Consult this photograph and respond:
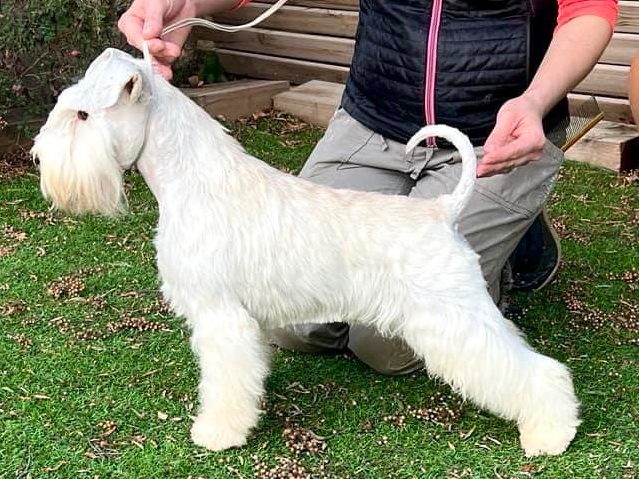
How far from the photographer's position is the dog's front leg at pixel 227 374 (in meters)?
2.89

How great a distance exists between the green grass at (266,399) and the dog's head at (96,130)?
84 cm

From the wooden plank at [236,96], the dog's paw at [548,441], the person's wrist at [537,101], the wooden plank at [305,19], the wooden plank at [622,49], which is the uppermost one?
the person's wrist at [537,101]

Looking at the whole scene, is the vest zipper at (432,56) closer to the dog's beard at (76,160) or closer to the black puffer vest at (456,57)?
the black puffer vest at (456,57)

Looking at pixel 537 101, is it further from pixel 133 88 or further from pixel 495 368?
pixel 133 88

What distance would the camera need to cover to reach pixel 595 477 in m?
2.84

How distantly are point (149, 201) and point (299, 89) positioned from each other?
245cm

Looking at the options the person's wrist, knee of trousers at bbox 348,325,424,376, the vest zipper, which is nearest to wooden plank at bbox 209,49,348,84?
the vest zipper

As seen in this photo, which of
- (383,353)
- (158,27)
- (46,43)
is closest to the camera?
(158,27)

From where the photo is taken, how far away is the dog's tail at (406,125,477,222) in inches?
109

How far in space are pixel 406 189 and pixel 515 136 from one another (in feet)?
2.79

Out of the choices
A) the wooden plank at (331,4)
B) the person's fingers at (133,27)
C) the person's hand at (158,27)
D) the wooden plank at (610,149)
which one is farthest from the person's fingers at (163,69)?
the wooden plank at (331,4)

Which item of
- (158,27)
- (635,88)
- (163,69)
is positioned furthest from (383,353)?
(635,88)

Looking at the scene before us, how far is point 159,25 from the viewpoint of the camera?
3.15m

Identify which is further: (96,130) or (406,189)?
(406,189)
